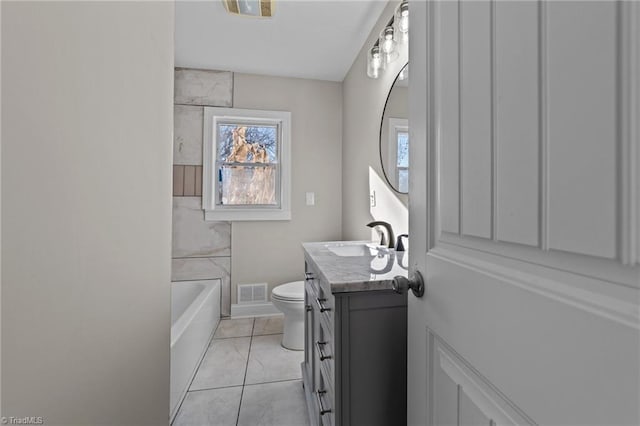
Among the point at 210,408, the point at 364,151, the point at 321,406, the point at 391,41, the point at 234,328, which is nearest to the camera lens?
the point at 321,406

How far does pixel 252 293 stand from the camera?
283 centimetres

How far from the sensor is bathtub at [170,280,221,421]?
157 centimetres

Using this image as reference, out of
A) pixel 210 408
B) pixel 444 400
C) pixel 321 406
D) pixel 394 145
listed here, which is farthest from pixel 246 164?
pixel 444 400

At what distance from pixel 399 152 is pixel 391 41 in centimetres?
63

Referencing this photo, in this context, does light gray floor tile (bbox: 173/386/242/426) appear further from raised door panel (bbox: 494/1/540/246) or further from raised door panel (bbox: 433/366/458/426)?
raised door panel (bbox: 494/1/540/246)

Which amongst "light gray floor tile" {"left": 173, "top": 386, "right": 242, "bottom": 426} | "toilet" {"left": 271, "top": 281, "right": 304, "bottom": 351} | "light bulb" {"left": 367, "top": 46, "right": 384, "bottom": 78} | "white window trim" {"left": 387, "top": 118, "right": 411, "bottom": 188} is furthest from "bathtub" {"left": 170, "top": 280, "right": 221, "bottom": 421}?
"light bulb" {"left": 367, "top": 46, "right": 384, "bottom": 78}

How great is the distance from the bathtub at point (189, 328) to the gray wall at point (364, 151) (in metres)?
1.34

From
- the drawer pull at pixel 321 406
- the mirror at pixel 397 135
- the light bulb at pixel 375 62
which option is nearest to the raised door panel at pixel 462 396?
the drawer pull at pixel 321 406

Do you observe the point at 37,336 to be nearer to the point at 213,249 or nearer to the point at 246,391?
the point at 246,391

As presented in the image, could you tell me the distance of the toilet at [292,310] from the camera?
80.0 inches

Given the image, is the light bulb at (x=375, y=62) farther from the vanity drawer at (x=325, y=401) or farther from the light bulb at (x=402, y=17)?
the vanity drawer at (x=325, y=401)

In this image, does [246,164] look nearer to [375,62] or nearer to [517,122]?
[375,62]

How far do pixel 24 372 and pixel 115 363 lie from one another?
247 millimetres

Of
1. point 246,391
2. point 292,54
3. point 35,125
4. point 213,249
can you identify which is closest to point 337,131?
point 292,54
